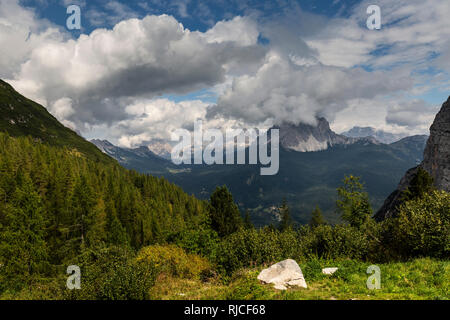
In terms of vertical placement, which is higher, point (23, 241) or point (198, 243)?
point (23, 241)

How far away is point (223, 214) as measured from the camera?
2377 inches

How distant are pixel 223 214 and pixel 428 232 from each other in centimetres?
4278

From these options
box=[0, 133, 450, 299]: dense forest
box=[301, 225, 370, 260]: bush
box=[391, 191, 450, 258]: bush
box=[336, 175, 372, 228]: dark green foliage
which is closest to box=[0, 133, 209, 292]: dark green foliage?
box=[0, 133, 450, 299]: dense forest

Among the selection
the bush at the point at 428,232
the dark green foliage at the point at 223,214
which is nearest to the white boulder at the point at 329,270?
the bush at the point at 428,232

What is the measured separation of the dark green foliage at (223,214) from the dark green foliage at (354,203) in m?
26.7

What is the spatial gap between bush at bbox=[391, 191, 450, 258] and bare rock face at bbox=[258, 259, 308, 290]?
1387cm

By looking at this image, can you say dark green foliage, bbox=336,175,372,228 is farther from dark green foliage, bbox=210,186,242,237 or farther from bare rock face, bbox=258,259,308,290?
bare rock face, bbox=258,259,308,290

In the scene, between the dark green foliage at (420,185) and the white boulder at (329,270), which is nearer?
the white boulder at (329,270)

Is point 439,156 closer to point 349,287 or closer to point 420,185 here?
point 420,185

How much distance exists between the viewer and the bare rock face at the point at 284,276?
17.8m

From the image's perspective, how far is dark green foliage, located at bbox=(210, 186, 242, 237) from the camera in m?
59.6

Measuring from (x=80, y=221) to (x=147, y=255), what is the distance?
50.6 m

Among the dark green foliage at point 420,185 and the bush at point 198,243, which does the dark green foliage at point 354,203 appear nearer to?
the dark green foliage at point 420,185

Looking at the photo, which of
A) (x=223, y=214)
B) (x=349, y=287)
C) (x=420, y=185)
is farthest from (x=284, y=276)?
(x=420, y=185)
